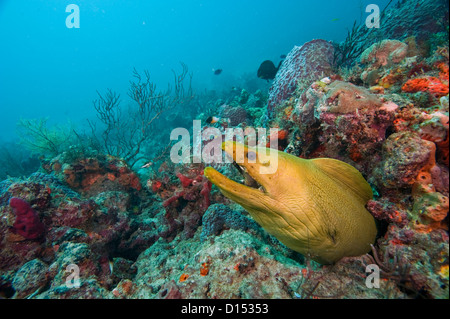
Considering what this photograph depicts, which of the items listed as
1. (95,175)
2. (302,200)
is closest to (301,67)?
(302,200)

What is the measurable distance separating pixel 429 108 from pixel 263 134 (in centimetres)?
295

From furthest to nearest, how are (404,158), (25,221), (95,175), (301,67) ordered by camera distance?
(95,175)
(301,67)
(25,221)
(404,158)

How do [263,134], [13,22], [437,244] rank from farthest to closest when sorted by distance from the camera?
[13,22]
[263,134]
[437,244]

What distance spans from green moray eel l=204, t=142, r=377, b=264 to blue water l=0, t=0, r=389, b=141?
103 m

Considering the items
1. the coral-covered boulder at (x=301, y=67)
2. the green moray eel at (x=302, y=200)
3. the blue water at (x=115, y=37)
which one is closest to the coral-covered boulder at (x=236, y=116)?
the coral-covered boulder at (x=301, y=67)

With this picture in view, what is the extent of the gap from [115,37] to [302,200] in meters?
172

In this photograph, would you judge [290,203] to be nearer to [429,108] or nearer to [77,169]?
[429,108]

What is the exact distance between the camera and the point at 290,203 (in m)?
1.69

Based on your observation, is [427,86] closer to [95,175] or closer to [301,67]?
[301,67]

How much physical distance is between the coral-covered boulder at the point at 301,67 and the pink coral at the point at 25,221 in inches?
246

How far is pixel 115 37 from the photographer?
440 ft

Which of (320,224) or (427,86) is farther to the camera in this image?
(427,86)

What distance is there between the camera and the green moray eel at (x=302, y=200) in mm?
1667
